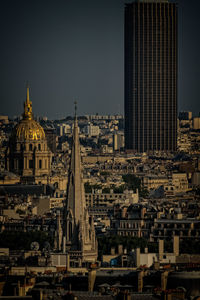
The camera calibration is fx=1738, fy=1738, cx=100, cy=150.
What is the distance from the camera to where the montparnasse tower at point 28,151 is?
160 metres

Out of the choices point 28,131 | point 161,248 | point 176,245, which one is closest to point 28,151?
point 28,131

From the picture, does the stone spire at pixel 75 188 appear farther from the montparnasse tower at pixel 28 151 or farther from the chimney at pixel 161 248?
the montparnasse tower at pixel 28 151

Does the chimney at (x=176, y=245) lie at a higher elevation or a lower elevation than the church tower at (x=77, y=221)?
lower

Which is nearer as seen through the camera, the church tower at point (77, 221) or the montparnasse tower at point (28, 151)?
the church tower at point (77, 221)

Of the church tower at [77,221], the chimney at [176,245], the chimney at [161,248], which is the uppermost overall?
Answer: the church tower at [77,221]

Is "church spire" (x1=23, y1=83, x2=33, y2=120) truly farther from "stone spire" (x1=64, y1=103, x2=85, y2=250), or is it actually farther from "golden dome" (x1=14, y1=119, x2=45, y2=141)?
"stone spire" (x1=64, y1=103, x2=85, y2=250)

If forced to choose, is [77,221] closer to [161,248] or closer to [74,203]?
[74,203]

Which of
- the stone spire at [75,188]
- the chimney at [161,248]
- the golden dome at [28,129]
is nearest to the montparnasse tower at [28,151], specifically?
the golden dome at [28,129]

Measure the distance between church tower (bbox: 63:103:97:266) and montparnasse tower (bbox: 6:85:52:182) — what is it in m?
84.2

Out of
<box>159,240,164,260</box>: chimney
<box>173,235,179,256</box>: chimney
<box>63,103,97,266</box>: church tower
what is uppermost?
<box>63,103,97,266</box>: church tower

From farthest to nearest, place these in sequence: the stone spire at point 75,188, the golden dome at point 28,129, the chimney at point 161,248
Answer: the golden dome at point 28,129
the stone spire at point 75,188
the chimney at point 161,248

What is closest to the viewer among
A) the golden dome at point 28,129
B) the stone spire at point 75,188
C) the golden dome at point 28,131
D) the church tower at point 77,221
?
the church tower at point 77,221

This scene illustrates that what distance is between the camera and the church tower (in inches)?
2817

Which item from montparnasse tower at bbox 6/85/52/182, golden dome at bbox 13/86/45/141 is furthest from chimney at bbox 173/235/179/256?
golden dome at bbox 13/86/45/141
